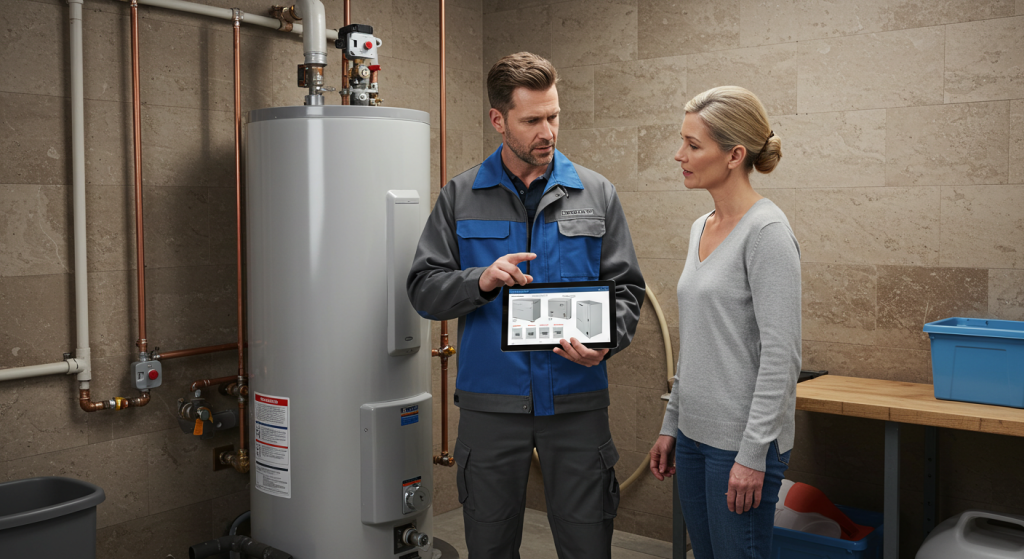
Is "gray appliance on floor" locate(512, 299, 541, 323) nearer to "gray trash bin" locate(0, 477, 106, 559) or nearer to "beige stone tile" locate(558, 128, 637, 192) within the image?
"gray trash bin" locate(0, 477, 106, 559)

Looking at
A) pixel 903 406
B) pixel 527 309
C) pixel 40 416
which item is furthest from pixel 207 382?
pixel 903 406

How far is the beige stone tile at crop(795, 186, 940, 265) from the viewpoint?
2615mm

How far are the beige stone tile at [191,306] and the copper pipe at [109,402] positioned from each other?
7.9 inches

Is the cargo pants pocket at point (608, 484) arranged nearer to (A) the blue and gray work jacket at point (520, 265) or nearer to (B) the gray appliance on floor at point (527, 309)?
(A) the blue and gray work jacket at point (520, 265)

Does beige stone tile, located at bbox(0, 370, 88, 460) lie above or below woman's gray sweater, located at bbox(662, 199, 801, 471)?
below

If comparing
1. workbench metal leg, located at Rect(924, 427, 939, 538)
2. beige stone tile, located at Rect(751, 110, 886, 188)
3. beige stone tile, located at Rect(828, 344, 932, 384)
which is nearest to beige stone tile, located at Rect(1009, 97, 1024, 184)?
beige stone tile, located at Rect(751, 110, 886, 188)

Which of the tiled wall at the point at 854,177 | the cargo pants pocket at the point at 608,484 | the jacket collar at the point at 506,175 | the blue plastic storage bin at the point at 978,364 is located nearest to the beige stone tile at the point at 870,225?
the tiled wall at the point at 854,177

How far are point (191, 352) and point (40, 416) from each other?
46cm

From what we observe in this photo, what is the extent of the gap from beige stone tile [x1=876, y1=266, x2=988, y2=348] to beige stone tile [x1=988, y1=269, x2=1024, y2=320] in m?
0.02

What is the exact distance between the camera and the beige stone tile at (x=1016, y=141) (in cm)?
244

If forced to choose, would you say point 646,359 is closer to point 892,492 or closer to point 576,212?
point 892,492

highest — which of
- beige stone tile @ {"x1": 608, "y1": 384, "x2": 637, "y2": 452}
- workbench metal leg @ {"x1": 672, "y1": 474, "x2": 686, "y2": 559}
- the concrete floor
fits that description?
beige stone tile @ {"x1": 608, "y1": 384, "x2": 637, "y2": 452}

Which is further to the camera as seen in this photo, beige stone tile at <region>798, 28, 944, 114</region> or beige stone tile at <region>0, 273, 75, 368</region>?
beige stone tile at <region>798, 28, 944, 114</region>

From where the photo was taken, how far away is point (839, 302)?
280 centimetres
